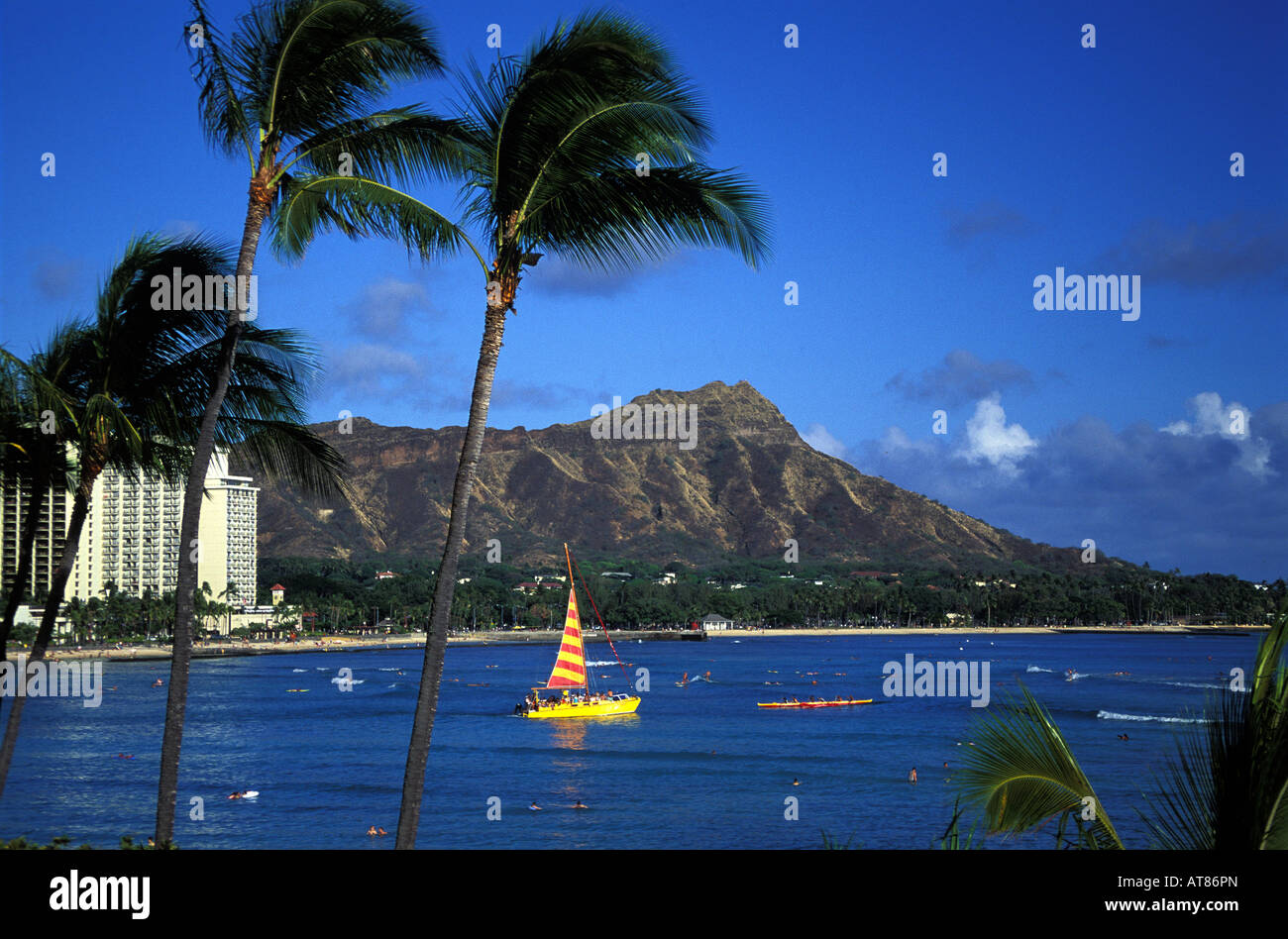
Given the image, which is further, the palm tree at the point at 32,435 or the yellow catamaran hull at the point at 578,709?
the yellow catamaran hull at the point at 578,709

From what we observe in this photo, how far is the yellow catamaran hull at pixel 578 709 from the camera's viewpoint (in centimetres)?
8769

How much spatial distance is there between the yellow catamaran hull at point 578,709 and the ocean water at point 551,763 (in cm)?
96

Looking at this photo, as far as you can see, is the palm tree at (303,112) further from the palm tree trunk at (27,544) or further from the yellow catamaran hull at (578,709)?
the yellow catamaran hull at (578,709)

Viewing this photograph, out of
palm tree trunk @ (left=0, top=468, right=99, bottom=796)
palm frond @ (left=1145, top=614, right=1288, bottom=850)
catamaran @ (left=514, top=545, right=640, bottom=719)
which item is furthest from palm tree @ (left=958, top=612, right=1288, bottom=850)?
catamaran @ (left=514, top=545, right=640, bottom=719)

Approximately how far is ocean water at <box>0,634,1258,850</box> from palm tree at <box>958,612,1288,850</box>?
940 mm

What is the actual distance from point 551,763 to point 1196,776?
6068 centimetres

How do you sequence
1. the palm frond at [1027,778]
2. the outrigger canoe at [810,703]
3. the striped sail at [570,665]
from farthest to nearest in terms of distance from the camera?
the outrigger canoe at [810,703] → the striped sail at [570,665] → the palm frond at [1027,778]

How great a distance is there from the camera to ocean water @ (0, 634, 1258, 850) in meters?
44.2

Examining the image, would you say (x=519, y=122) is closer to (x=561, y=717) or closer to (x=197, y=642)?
(x=561, y=717)

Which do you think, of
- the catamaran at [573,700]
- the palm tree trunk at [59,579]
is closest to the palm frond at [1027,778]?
the palm tree trunk at [59,579]

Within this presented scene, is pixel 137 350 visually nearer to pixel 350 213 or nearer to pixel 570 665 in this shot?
pixel 350 213

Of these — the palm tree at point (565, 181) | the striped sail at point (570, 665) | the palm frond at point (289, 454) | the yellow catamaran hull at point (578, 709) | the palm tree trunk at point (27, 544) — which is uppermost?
the palm tree at point (565, 181)

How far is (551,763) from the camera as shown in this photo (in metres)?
64.8

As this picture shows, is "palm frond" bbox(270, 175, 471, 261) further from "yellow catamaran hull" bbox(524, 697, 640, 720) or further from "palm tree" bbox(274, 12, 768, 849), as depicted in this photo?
"yellow catamaran hull" bbox(524, 697, 640, 720)
